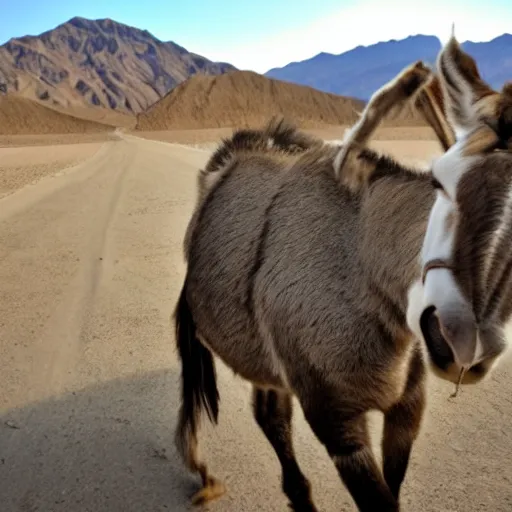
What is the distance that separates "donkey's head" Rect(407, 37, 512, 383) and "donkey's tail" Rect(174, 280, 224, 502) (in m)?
2.24

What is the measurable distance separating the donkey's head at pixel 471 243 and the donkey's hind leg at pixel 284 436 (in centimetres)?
194

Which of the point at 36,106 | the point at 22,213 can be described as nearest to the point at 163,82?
the point at 36,106

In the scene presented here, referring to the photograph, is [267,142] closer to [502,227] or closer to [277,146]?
[277,146]

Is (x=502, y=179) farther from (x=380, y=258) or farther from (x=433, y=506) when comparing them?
(x=433, y=506)

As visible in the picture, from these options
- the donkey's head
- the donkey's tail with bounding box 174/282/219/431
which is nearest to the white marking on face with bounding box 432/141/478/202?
the donkey's head

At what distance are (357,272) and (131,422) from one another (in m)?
2.69

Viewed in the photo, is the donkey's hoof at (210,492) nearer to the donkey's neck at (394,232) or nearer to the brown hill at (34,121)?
the donkey's neck at (394,232)

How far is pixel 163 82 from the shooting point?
19025cm

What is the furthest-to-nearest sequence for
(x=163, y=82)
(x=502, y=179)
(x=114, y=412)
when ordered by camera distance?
(x=163, y=82) → (x=114, y=412) → (x=502, y=179)

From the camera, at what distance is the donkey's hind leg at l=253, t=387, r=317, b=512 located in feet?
10.9

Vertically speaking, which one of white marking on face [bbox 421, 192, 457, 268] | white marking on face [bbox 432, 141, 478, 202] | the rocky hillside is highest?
the rocky hillside

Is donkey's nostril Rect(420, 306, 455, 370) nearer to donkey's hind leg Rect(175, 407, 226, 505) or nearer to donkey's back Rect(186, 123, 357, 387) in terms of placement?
donkey's back Rect(186, 123, 357, 387)

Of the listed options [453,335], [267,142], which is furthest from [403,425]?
[267,142]

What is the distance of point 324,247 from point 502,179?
1.07 metres
